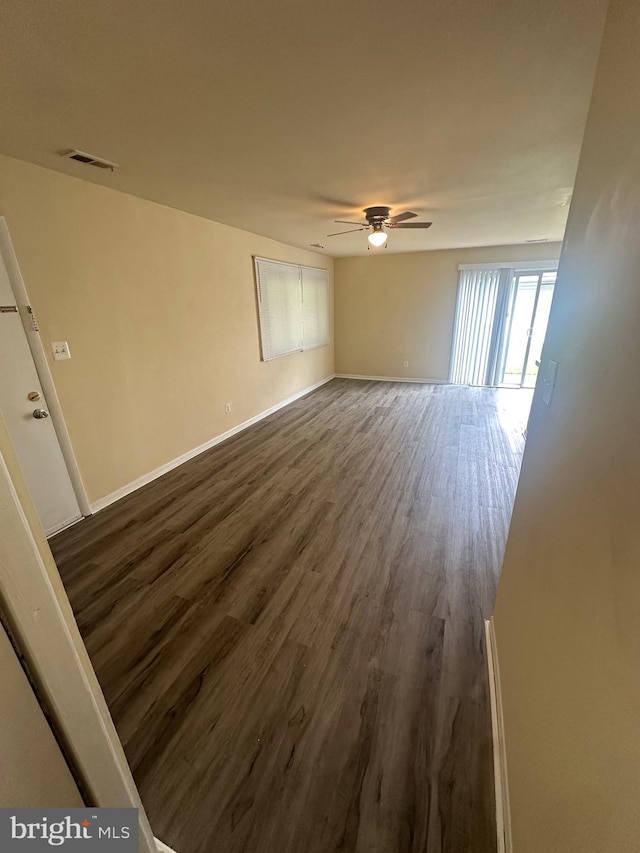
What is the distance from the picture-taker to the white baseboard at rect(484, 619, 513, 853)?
982 millimetres

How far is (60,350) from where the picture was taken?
2.34 metres

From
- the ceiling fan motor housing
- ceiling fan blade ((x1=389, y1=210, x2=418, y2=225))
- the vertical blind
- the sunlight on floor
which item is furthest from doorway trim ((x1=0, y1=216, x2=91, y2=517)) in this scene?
the vertical blind

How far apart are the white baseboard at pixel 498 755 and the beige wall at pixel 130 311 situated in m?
2.88

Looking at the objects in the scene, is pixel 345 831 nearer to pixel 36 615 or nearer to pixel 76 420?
pixel 36 615

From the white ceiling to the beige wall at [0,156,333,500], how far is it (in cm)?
26

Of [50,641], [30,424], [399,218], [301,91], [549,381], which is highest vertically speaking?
[301,91]

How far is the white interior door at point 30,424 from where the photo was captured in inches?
81.2

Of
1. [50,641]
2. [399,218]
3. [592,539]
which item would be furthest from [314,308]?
[50,641]

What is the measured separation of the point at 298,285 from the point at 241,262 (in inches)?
57.3

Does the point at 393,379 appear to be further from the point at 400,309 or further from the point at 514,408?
the point at 514,408

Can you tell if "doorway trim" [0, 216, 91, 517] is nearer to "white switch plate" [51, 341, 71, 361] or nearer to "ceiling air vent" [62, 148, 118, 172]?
"white switch plate" [51, 341, 71, 361]

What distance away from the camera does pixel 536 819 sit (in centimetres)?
79

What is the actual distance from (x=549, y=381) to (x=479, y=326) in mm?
5418

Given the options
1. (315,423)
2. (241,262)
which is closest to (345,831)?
(315,423)
